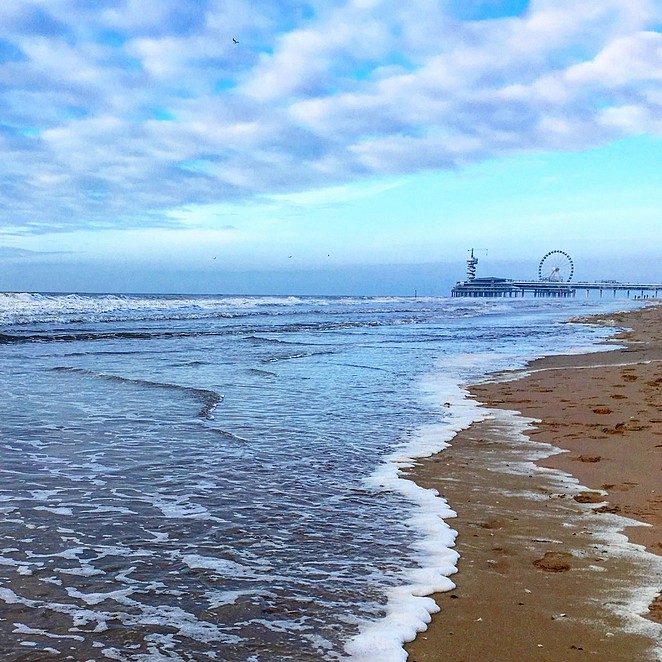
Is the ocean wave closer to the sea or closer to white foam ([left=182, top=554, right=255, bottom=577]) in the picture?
the sea

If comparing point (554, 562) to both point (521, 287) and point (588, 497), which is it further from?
point (521, 287)

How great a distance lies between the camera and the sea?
3.19 metres

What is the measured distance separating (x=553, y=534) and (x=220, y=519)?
7.48 ft

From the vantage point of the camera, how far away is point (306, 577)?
3830mm

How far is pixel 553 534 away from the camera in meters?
4.52

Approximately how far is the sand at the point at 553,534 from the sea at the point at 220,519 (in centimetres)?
22

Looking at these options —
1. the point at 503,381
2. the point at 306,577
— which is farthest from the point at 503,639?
the point at 503,381

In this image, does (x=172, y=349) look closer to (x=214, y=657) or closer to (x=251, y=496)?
(x=251, y=496)

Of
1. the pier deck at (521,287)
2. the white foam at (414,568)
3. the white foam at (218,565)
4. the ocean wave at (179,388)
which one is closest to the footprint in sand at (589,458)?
the white foam at (414,568)

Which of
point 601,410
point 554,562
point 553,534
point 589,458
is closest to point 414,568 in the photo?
point 554,562

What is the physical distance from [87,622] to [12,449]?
4.08m

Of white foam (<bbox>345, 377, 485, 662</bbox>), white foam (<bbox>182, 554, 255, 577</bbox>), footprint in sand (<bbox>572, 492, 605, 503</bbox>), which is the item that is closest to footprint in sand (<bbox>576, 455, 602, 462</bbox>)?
footprint in sand (<bbox>572, 492, 605, 503</bbox>)

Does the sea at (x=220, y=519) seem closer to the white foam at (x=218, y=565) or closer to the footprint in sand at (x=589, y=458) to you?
the white foam at (x=218, y=565)

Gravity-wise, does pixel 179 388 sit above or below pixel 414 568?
above
